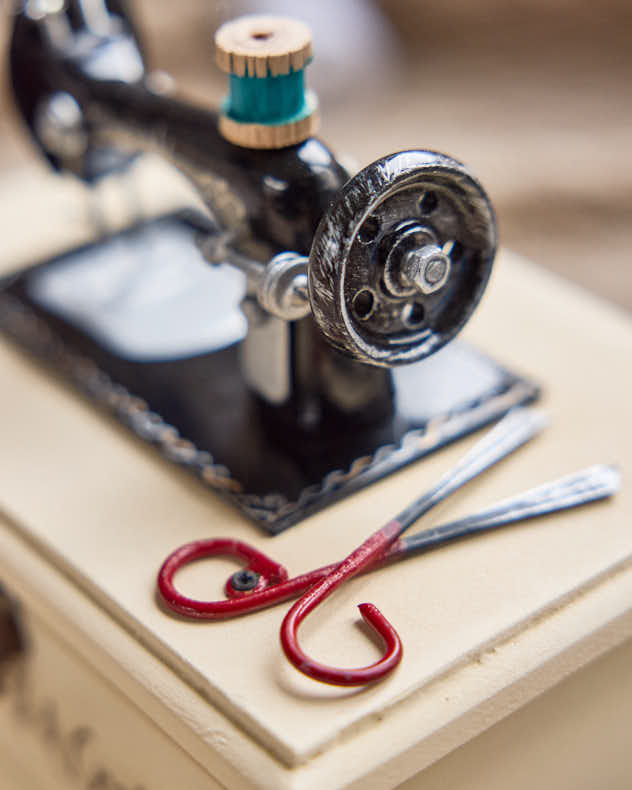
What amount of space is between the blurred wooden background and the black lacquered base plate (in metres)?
0.80

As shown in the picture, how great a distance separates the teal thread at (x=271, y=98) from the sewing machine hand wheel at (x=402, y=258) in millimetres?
128

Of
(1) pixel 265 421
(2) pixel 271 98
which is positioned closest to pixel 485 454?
(1) pixel 265 421

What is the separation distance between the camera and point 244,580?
0.74 meters

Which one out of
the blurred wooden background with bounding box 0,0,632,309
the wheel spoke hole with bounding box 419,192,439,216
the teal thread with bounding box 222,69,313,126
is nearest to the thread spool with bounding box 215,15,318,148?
the teal thread with bounding box 222,69,313,126

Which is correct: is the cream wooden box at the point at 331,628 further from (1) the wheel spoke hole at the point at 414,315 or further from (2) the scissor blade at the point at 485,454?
(1) the wheel spoke hole at the point at 414,315

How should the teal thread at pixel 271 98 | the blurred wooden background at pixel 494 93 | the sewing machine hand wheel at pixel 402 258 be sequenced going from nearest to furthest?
1. the sewing machine hand wheel at pixel 402 258
2. the teal thread at pixel 271 98
3. the blurred wooden background at pixel 494 93

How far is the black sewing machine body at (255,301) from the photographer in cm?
72

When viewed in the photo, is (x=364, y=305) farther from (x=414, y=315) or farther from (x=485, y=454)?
(x=485, y=454)

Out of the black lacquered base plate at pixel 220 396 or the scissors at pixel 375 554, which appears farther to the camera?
the black lacquered base plate at pixel 220 396

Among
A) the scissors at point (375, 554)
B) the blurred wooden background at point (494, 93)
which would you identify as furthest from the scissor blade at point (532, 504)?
the blurred wooden background at point (494, 93)

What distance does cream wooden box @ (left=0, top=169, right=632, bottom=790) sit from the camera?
672 millimetres

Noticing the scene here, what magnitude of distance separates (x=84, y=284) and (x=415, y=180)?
473mm

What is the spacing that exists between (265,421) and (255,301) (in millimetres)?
107

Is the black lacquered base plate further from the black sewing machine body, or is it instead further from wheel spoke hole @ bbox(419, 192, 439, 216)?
wheel spoke hole @ bbox(419, 192, 439, 216)
